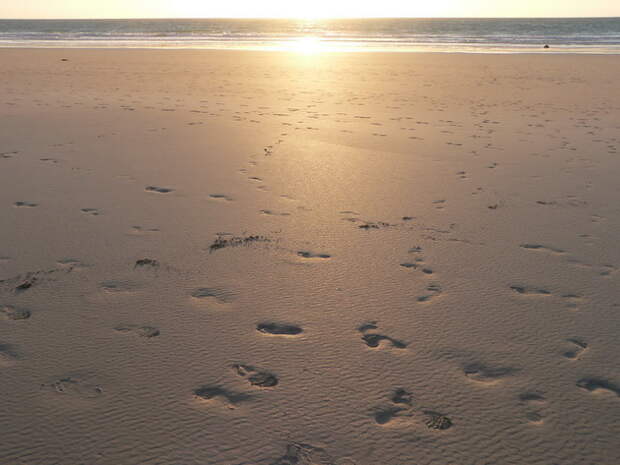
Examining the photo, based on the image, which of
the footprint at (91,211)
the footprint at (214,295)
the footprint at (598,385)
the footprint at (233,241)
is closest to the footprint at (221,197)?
the footprint at (233,241)

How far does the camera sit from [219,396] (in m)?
2.08

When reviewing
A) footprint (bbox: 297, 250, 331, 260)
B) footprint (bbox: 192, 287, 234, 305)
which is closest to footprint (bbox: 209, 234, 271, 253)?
footprint (bbox: 297, 250, 331, 260)

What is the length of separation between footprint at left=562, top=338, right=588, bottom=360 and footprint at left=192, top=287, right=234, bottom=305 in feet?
5.83

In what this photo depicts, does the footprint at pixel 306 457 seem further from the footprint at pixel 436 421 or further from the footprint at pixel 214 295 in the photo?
the footprint at pixel 214 295

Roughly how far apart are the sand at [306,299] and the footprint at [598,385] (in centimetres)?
2

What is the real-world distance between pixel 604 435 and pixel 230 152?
187 inches

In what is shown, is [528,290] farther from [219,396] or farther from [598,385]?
[219,396]

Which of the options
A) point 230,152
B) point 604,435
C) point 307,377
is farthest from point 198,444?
point 230,152

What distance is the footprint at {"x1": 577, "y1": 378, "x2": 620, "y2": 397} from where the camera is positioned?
7.09 ft

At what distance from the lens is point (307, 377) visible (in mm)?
2209

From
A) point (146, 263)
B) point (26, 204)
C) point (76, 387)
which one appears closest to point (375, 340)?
point (76, 387)

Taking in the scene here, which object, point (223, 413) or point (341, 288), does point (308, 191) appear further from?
point (223, 413)

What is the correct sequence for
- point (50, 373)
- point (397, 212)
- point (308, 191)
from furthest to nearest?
point (308, 191) → point (397, 212) → point (50, 373)

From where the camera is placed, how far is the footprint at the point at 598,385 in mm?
2162
